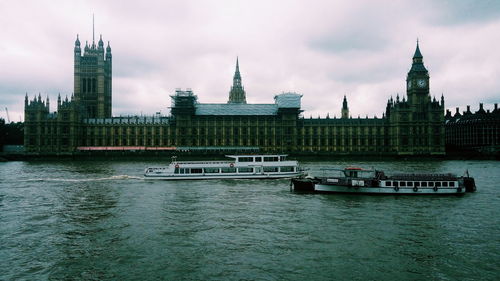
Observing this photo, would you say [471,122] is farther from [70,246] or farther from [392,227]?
[70,246]

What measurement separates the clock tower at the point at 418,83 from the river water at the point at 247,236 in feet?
399

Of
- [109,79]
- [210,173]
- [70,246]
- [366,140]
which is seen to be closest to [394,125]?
[366,140]

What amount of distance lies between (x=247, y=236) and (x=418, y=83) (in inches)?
5979

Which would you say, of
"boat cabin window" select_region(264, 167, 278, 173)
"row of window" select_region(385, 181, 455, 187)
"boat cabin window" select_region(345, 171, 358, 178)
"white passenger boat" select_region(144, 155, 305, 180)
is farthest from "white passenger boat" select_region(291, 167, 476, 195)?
"boat cabin window" select_region(264, 167, 278, 173)

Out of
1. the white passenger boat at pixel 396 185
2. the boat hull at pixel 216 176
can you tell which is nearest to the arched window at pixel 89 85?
the boat hull at pixel 216 176

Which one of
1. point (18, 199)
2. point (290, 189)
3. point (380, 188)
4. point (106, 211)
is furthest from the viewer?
point (290, 189)

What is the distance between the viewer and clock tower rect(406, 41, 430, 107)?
16225cm

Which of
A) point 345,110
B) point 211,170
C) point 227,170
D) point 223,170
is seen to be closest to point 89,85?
point 345,110

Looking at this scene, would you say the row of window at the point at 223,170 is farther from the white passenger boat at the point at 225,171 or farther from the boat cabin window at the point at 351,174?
the boat cabin window at the point at 351,174

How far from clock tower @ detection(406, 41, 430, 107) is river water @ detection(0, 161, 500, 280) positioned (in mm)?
121608

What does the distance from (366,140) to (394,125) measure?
12.1 m

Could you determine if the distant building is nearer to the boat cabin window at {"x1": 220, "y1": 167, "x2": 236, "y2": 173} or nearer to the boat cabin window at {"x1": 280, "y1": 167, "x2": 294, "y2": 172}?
the boat cabin window at {"x1": 280, "y1": 167, "x2": 294, "y2": 172}

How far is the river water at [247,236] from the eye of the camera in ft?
74.4

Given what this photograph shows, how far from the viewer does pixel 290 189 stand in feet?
170
